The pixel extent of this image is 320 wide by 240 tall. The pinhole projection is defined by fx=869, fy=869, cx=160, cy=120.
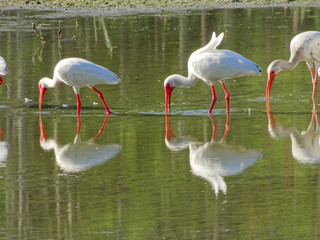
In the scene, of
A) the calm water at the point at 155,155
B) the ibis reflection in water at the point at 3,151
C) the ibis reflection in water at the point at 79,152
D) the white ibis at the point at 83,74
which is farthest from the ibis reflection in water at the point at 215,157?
the ibis reflection in water at the point at 3,151

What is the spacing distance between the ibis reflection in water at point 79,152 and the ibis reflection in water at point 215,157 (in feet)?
2.36

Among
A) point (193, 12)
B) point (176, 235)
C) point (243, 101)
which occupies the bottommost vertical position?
point (176, 235)

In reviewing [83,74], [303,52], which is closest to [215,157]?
[83,74]

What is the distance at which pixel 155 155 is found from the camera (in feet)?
29.8

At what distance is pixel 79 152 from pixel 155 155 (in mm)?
854

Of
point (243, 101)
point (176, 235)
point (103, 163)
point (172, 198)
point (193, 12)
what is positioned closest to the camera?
point (176, 235)

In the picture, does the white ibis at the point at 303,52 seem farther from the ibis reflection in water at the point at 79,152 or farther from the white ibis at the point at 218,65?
the ibis reflection in water at the point at 79,152

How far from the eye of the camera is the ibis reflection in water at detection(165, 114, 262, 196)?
808 centimetres

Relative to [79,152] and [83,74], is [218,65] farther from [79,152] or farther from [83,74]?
[79,152]

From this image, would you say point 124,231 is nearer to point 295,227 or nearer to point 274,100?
point 295,227

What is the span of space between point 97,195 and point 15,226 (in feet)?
3.26

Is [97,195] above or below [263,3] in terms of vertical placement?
below

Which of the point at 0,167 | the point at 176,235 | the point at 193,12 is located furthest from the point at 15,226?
the point at 193,12

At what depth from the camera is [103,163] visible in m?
8.74
